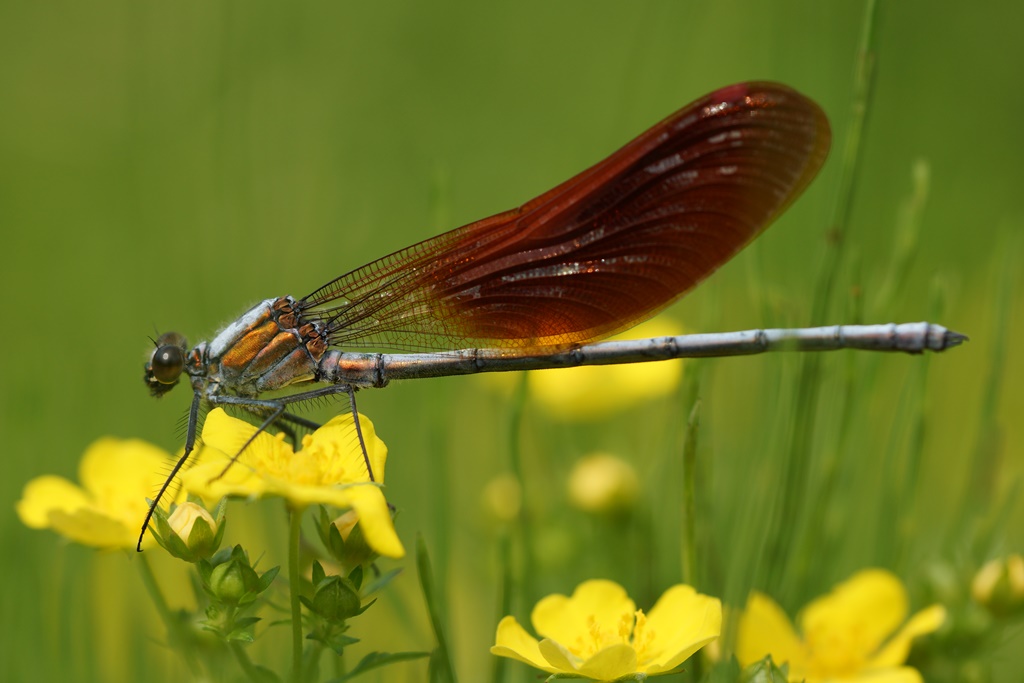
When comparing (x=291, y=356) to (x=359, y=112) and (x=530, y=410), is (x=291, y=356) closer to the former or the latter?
(x=530, y=410)

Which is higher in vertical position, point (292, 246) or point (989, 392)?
point (292, 246)

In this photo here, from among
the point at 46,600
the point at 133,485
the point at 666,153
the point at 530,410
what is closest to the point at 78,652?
the point at 46,600

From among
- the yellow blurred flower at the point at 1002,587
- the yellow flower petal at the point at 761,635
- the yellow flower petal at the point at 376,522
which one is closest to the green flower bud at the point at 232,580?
the yellow flower petal at the point at 376,522

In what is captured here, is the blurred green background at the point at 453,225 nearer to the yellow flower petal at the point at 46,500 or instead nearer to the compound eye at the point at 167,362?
the compound eye at the point at 167,362

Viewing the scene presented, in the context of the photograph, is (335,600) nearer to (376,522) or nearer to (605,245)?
(376,522)

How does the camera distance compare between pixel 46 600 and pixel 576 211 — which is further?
pixel 46 600

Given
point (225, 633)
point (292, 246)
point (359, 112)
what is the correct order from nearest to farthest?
point (225, 633), point (292, 246), point (359, 112)

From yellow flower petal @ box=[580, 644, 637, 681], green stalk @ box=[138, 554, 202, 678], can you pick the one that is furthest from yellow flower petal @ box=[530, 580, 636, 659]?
green stalk @ box=[138, 554, 202, 678]

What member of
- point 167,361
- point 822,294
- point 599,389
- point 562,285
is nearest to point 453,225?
point 562,285
